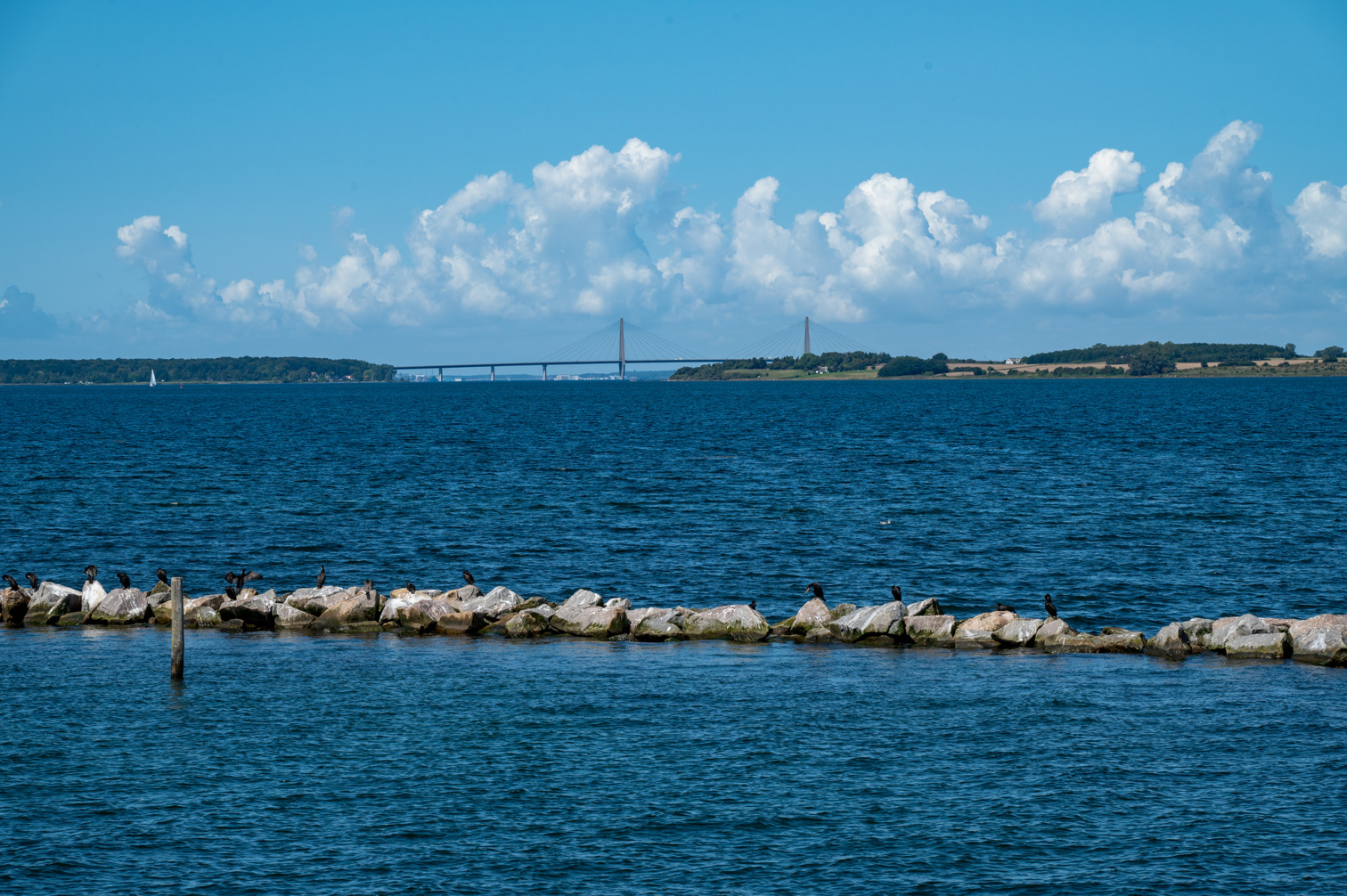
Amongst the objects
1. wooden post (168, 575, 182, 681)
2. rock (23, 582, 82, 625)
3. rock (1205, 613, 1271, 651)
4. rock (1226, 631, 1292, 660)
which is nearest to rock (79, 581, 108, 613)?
rock (23, 582, 82, 625)

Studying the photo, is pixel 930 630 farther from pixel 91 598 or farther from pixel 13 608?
pixel 13 608

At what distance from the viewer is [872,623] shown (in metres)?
32.7

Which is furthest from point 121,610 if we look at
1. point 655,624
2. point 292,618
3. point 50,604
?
point 655,624

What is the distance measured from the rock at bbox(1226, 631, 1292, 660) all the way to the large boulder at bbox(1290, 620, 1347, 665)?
0.95 ft

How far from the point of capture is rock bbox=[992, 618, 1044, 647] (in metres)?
31.6

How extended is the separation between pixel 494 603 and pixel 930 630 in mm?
12898

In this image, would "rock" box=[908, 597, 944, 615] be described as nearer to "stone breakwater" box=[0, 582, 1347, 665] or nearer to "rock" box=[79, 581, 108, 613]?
"stone breakwater" box=[0, 582, 1347, 665]

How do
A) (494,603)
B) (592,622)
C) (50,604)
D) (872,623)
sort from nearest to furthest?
1. (872,623)
2. (592,622)
3. (494,603)
4. (50,604)

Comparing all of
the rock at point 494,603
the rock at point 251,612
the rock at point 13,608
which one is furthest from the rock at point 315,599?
the rock at point 13,608

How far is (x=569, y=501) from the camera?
213 feet

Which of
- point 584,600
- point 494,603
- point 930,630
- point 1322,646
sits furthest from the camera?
point 494,603

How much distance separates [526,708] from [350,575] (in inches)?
747

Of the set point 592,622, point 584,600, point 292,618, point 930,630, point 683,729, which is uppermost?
point 584,600

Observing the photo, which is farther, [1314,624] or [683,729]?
[1314,624]
